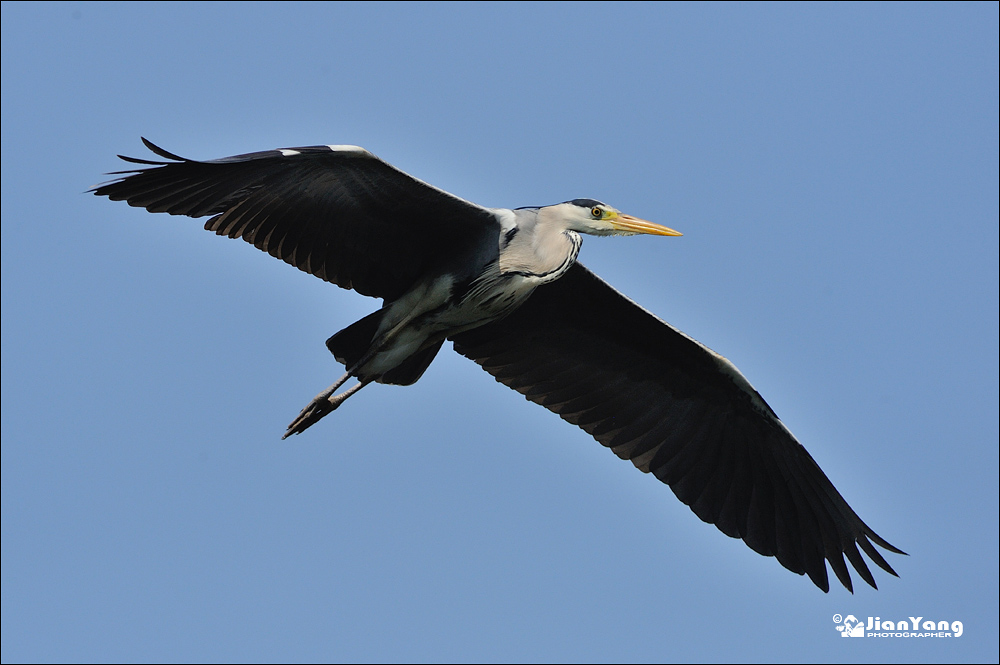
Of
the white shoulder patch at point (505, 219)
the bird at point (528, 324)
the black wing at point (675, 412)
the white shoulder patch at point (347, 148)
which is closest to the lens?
the white shoulder patch at point (347, 148)

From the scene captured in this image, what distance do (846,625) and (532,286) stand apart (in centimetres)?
435

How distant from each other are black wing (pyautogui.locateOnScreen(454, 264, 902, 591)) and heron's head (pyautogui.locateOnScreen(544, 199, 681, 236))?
2.37 ft

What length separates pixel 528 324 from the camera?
33.3ft

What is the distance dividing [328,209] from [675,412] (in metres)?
3.49

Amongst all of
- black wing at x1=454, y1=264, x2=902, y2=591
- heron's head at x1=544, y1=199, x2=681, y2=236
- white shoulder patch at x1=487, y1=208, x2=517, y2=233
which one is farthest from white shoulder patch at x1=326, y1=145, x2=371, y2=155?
black wing at x1=454, y1=264, x2=902, y2=591

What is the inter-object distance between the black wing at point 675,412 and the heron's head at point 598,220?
72cm

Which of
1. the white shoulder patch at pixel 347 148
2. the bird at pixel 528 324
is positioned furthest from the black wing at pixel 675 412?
the white shoulder patch at pixel 347 148

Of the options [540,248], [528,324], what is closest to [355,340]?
[540,248]

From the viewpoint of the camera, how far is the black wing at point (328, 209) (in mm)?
8148

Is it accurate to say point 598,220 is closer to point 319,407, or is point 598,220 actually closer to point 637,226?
point 637,226

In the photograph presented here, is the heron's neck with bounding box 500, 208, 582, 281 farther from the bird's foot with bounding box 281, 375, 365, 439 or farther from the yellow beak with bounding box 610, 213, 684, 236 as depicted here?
the bird's foot with bounding box 281, 375, 365, 439

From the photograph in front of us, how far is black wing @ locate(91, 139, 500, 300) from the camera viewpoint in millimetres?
8148

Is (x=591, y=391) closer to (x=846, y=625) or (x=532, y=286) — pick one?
(x=532, y=286)

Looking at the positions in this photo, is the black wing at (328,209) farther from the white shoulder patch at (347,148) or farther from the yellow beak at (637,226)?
the yellow beak at (637,226)
